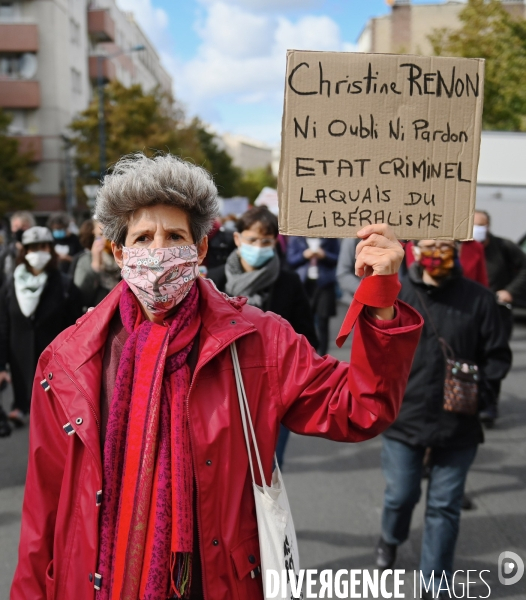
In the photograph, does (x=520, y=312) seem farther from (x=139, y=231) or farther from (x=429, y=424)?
(x=139, y=231)

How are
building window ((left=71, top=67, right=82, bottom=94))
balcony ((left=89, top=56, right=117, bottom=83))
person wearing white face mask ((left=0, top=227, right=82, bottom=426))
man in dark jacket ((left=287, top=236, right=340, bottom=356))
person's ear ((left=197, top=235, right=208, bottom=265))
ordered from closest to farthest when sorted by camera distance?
1. person's ear ((left=197, top=235, right=208, bottom=265))
2. person wearing white face mask ((left=0, top=227, right=82, bottom=426))
3. man in dark jacket ((left=287, top=236, right=340, bottom=356))
4. building window ((left=71, top=67, right=82, bottom=94))
5. balcony ((left=89, top=56, right=117, bottom=83))

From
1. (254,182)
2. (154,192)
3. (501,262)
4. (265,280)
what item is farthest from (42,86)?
(254,182)

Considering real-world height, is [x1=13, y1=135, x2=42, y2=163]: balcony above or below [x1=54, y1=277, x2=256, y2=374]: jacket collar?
above

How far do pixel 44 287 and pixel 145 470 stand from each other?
4596 millimetres

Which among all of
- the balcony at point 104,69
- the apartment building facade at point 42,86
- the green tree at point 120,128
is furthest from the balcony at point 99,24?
the green tree at point 120,128

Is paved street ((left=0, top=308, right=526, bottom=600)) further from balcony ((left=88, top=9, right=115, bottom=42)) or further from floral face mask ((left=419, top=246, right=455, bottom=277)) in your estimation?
balcony ((left=88, top=9, right=115, bottom=42))

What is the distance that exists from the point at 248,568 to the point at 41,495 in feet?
2.27

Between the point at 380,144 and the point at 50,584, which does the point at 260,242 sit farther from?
the point at 50,584

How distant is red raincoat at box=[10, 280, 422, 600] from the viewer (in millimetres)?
2098

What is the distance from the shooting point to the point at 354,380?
6.88 ft

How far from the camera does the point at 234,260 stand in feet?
15.8

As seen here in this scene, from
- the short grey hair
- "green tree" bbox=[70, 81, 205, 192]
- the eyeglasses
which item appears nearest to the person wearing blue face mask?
the eyeglasses

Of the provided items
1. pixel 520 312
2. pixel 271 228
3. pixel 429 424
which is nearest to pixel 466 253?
pixel 271 228

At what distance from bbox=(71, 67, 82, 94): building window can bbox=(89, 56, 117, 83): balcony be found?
1.78 metres
